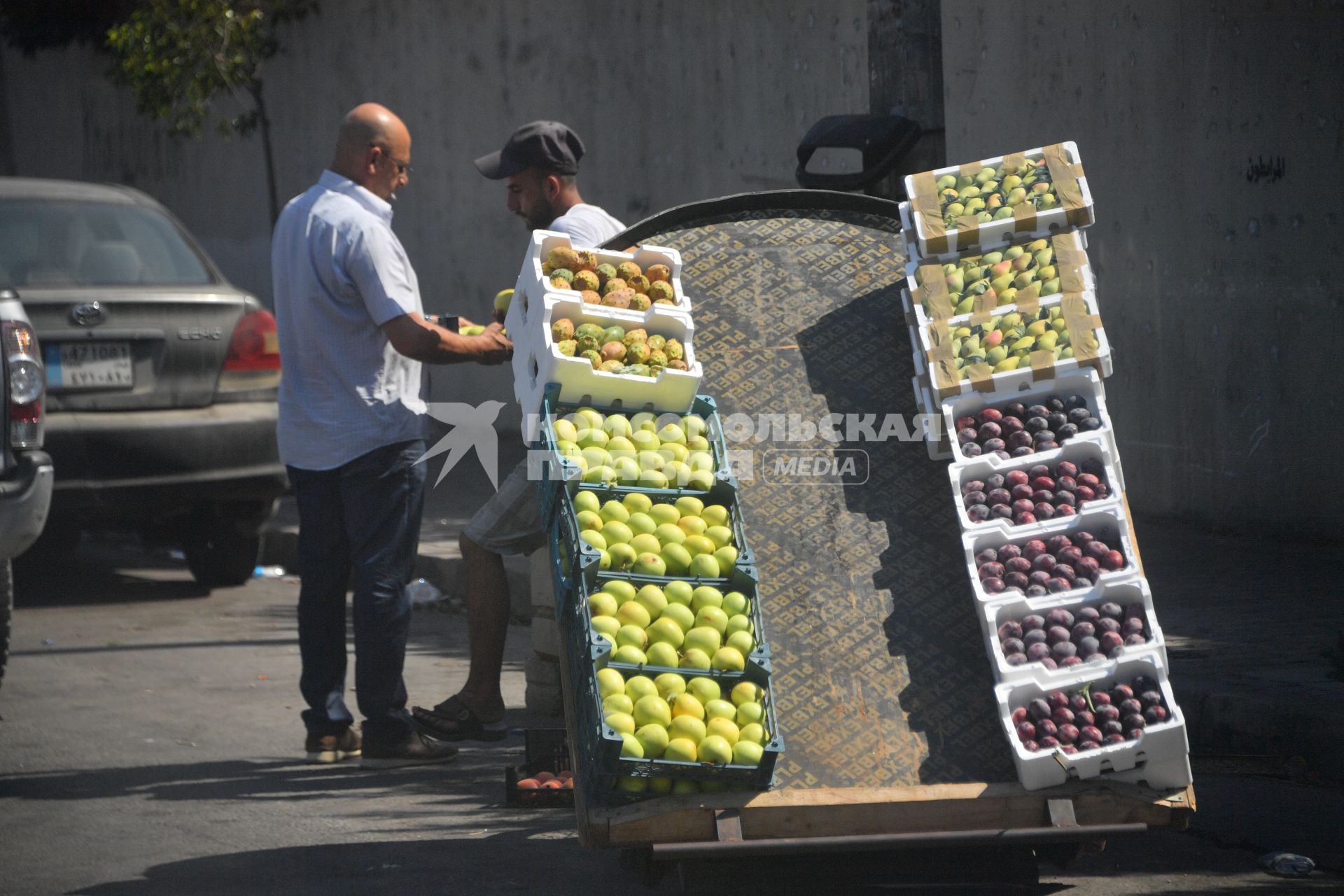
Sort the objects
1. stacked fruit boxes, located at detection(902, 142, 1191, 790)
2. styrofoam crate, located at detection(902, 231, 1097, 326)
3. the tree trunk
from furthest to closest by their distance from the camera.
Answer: the tree trunk, styrofoam crate, located at detection(902, 231, 1097, 326), stacked fruit boxes, located at detection(902, 142, 1191, 790)

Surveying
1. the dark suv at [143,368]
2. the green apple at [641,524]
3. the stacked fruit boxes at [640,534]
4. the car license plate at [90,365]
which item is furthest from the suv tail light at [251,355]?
the green apple at [641,524]

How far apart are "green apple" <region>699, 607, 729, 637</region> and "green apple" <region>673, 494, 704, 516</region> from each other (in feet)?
1.00

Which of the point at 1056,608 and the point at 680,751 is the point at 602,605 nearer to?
the point at 680,751

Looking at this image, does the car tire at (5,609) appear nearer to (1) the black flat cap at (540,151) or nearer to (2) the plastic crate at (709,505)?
(1) the black flat cap at (540,151)

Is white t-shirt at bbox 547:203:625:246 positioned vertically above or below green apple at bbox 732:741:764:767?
above

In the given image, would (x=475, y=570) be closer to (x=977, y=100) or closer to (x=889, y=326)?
(x=889, y=326)

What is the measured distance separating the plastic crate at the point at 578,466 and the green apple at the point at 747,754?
773mm

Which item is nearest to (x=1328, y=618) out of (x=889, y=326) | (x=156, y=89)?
(x=889, y=326)

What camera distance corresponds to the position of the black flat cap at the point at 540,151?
545 centimetres

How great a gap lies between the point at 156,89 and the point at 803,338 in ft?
37.4

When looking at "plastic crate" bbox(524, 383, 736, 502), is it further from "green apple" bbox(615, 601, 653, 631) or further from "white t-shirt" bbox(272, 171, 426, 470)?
"white t-shirt" bbox(272, 171, 426, 470)

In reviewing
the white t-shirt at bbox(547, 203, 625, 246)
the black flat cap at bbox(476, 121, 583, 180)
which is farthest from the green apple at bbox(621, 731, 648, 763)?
the black flat cap at bbox(476, 121, 583, 180)

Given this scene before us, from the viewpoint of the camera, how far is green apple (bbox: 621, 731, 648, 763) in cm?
374

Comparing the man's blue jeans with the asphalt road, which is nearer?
the asphalt road
